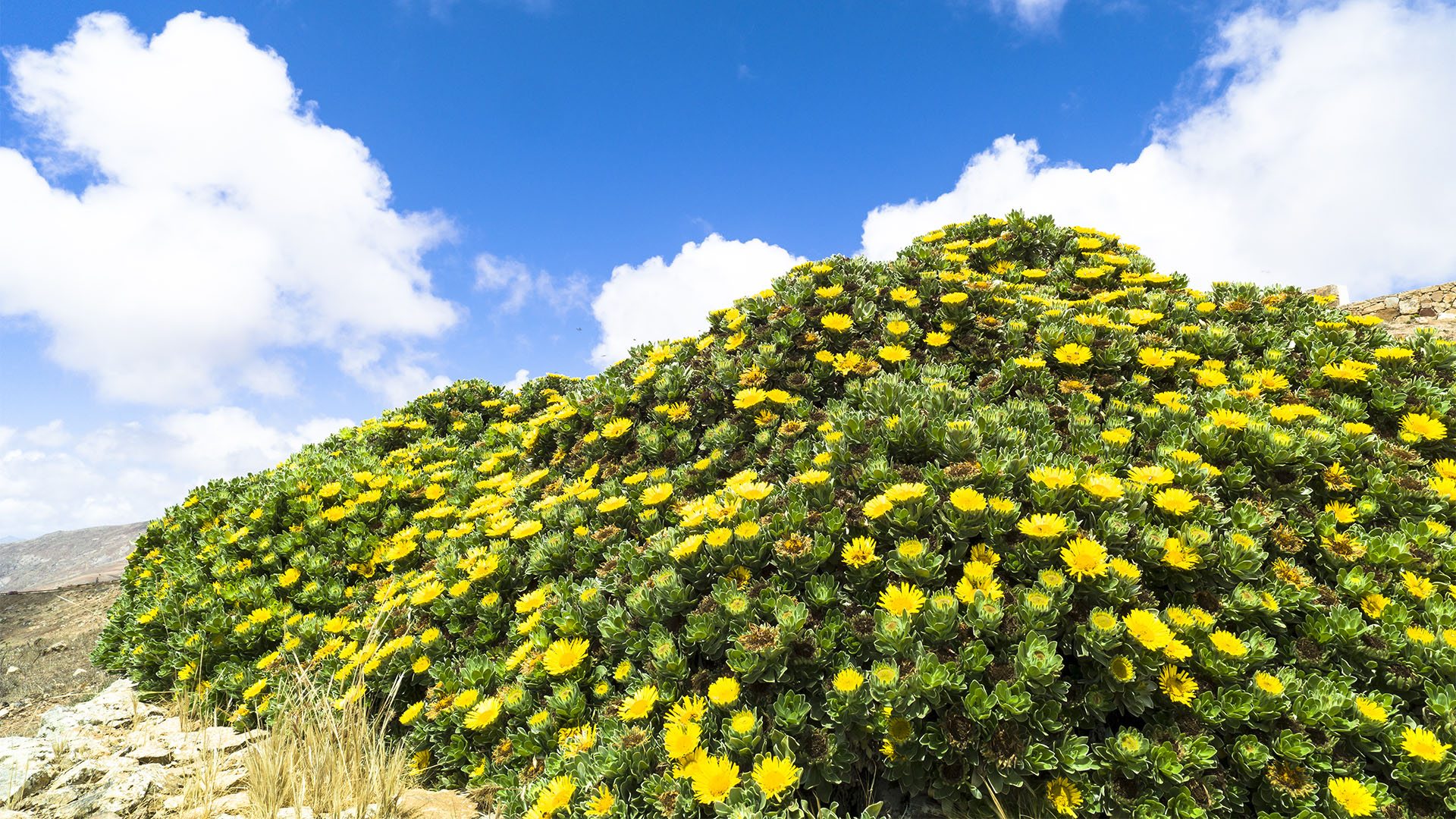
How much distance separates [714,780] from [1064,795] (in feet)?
3.95

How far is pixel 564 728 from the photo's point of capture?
292 cm

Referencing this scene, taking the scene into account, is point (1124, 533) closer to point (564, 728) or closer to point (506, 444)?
point (564, 728)

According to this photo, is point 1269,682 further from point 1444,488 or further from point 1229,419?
point 1444,488

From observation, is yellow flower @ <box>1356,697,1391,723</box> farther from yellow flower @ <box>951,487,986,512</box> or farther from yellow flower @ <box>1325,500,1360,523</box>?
yellow flower @ <box>951,487,986,512</box>

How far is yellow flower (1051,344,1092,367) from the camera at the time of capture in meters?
4.17

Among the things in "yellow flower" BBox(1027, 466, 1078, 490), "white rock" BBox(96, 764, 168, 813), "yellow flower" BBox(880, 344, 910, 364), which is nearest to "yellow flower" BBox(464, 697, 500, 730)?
"white rock" BBox(96, 764, 168, 813)

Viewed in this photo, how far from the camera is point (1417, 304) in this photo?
11500mm

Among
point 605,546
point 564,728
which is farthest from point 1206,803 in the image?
point 605,546

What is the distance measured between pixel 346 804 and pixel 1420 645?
4.74 metres

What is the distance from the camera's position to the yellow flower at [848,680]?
89.7 inches

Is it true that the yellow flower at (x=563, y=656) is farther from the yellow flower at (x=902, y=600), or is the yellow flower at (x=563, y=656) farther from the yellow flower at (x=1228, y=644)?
the yellow flower at (x=1228, y=644)

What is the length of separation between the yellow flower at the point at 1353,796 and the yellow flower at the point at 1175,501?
1.06m

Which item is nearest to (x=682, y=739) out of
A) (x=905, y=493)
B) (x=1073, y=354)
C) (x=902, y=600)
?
(x=902, y=600)

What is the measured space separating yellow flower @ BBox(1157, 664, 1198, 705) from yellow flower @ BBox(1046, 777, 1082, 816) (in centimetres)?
55
